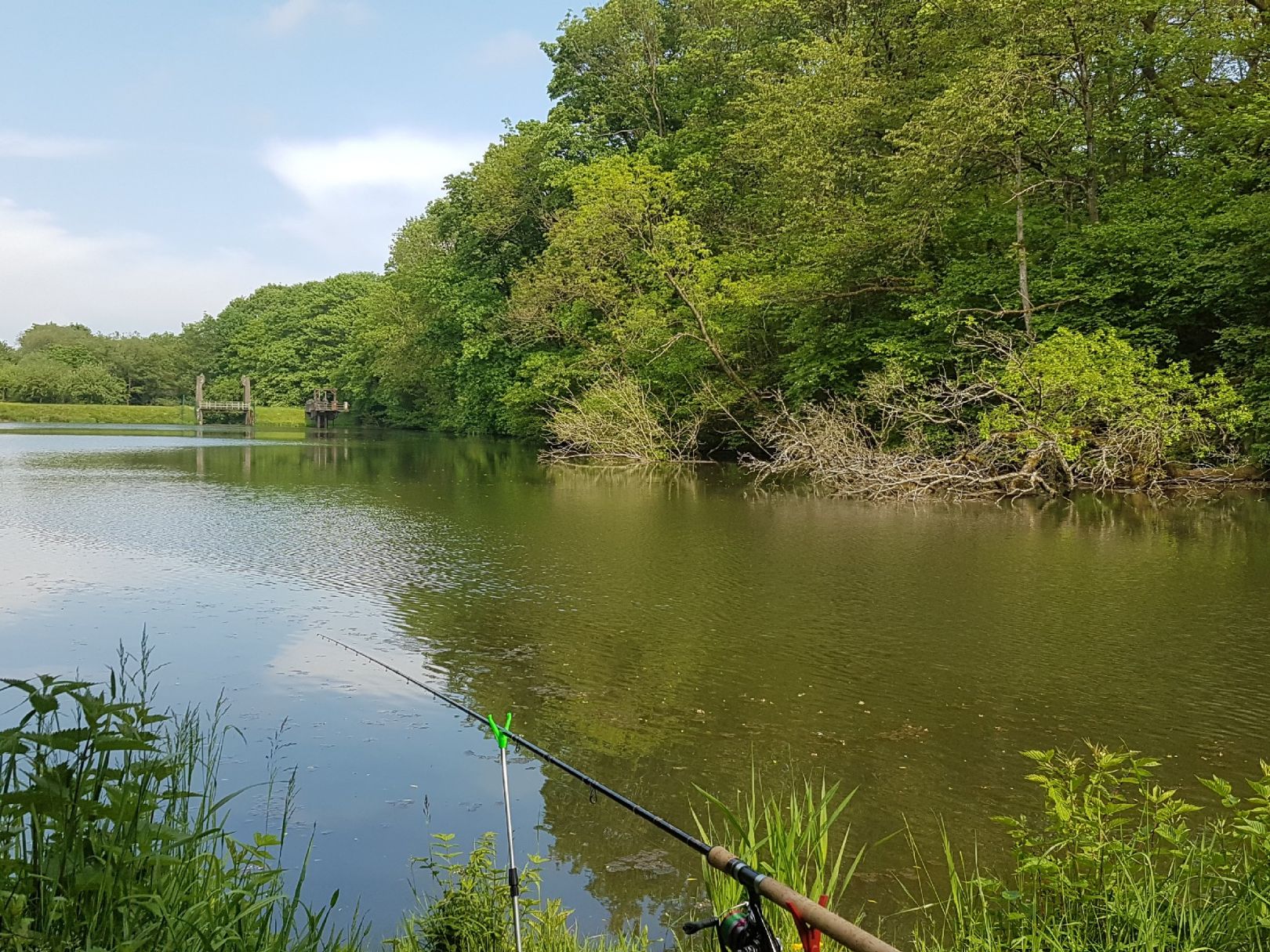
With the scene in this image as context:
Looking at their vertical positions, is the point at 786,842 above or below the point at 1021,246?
below

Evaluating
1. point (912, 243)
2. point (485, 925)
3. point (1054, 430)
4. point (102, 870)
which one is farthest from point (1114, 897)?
point (912, 243)

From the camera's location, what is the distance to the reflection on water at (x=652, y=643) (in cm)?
527

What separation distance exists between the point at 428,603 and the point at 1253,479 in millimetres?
16383

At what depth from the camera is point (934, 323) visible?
2178cm

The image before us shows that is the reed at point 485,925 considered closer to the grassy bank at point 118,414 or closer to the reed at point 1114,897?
the reed at point 1114,897

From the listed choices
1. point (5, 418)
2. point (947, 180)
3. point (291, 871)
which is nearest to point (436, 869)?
point (291, 871)

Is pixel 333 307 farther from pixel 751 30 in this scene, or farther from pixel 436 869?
pixel 436 869

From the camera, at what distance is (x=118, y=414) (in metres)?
69.0

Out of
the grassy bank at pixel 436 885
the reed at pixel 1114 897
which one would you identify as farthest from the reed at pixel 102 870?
the reed at pixel 1114 897

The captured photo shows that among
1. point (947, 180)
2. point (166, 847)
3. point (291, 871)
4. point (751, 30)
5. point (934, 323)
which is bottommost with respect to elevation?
point (291, 871)

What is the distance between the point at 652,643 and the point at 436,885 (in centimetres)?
427

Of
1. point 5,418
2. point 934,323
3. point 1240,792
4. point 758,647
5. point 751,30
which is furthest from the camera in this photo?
point 5,418

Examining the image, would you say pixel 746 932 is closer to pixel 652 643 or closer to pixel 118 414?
pixel 652 643

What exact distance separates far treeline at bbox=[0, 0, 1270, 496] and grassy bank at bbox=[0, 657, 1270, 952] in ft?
50.2
